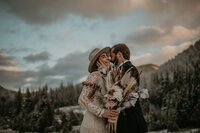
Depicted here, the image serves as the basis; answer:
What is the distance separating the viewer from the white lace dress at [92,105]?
2.82m

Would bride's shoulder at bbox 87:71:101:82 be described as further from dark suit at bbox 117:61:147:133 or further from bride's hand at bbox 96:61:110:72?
dark suit at bbox 117:61:147:133

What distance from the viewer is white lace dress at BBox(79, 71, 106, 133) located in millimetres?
2816

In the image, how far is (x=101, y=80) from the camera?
3072mm

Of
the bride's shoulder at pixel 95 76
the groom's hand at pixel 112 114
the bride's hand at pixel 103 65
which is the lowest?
the groom's hand at pixel 112 114

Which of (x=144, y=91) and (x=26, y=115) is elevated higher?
(x=144, y=91)

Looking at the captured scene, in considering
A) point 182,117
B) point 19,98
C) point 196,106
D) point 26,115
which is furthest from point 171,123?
point 19,98

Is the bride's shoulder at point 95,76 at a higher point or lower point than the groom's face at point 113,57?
lower

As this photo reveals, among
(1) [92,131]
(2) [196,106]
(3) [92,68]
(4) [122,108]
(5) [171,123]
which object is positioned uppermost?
(3) [92,68]

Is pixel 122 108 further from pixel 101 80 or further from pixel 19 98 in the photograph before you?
pixel 19 98

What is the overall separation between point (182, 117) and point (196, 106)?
168cm

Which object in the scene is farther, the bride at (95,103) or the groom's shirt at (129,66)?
the groom's shirt at (129,66)

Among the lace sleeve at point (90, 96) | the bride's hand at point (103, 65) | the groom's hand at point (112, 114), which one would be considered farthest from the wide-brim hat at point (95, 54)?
the groom's hand at point (112, 114)

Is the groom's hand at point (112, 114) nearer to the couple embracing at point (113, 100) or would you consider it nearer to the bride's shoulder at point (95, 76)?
the couple embracing at point (113, 100)

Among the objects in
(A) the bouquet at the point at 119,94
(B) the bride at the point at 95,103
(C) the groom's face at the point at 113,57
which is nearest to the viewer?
(A) the bouquet at the point at 119,94
